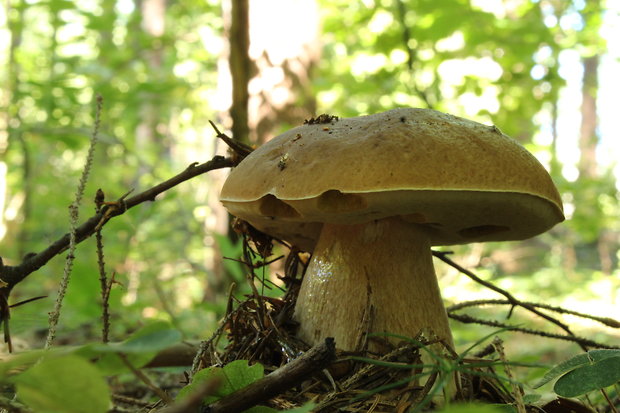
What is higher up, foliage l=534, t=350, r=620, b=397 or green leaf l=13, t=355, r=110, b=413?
green leaf l=13, t=355, r=110, b=413

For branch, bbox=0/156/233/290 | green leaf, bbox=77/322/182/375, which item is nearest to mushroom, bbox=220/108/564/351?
branch, bbox=0/156/233/290

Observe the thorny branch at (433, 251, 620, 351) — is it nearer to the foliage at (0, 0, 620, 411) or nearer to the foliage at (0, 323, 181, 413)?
the foliage at (0, 0, 620, 411)

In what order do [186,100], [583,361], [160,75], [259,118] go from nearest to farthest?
1. [583,361]
2. [259,118]
3. [160,75]
4. [186,100]

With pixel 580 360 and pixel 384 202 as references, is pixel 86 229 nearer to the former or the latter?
pixel 384 202

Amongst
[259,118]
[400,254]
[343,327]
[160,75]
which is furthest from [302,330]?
[160,75]

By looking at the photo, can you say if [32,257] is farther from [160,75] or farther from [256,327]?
[160,75]

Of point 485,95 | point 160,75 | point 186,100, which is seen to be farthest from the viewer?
point 186,100
